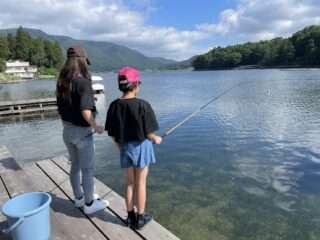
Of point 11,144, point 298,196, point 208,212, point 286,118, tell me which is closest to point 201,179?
point 208,212

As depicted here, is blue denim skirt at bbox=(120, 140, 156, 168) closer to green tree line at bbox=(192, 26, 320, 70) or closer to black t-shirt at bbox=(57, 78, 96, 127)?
black t-shirt at bbox=(57, 78, 96, 127)

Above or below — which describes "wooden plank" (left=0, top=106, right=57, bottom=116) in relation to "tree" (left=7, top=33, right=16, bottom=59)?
below

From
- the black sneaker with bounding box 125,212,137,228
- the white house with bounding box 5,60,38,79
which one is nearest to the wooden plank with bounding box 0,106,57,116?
the black sneaker with bounding box 125,212,137,228

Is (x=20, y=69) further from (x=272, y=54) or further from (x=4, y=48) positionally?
Answer: (x=272, y=54)

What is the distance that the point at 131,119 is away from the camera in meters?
3.25

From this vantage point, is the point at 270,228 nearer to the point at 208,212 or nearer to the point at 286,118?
the point at 208,212

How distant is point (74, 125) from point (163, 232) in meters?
1.59

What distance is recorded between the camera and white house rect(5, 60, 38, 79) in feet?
310

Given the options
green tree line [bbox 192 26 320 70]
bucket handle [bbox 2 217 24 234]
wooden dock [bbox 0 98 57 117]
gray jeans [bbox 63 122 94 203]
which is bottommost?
wooden dock [bbox 0 98 57 117]

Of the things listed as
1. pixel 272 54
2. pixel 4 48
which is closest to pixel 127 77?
pixel 4 48

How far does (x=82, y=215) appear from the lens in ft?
13.1

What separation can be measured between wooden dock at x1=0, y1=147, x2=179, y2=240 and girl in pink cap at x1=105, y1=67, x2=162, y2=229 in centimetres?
52

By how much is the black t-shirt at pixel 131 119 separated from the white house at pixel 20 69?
98.8 m

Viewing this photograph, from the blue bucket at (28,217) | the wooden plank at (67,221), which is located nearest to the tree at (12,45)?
the wooden plank at (67,221)
